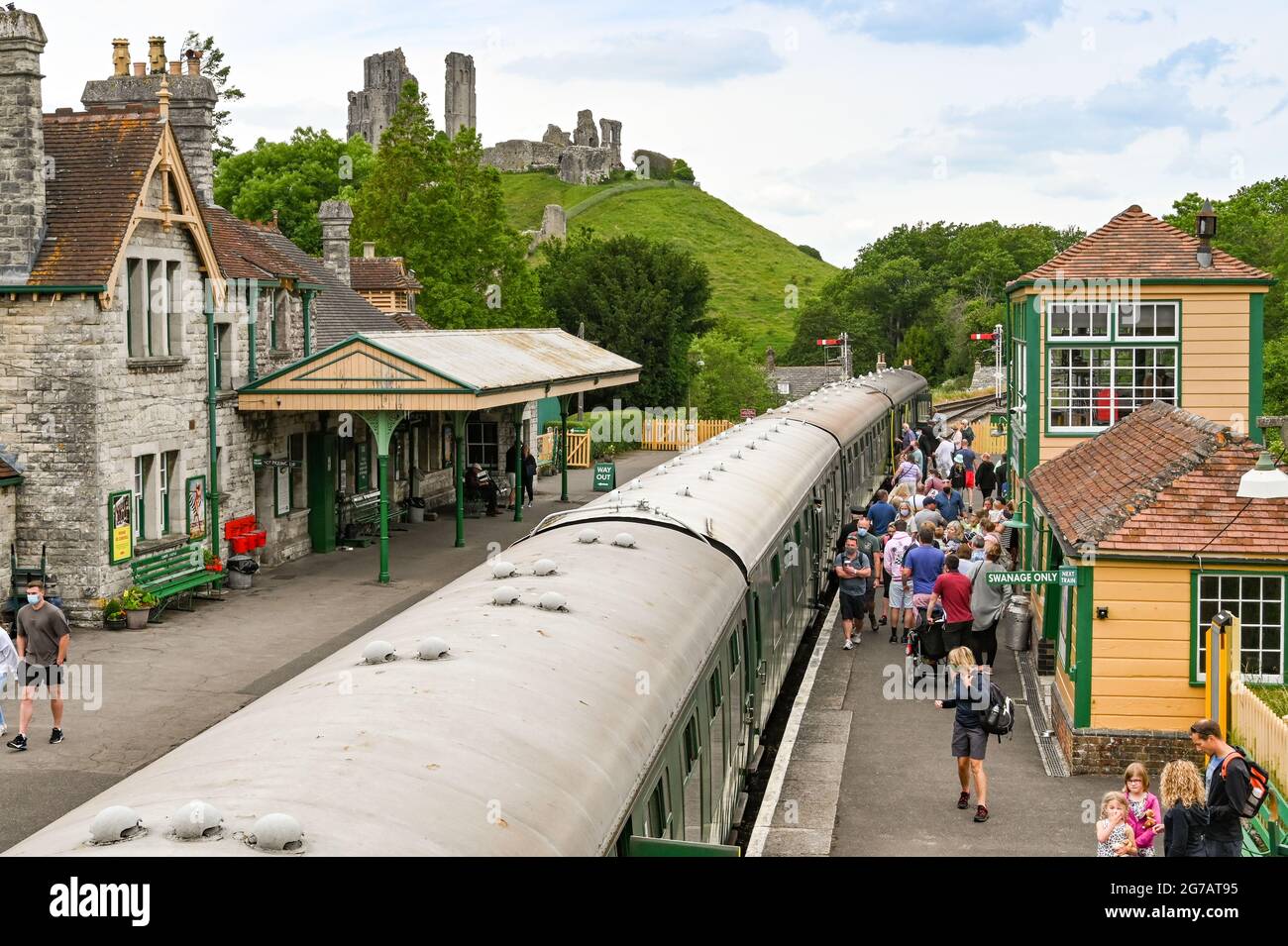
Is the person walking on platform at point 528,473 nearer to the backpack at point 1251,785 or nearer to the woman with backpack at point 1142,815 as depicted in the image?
the woman with backpack at point 1142,815

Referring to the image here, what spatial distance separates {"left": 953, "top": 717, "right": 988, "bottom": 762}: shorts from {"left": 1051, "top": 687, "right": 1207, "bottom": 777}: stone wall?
1.95m

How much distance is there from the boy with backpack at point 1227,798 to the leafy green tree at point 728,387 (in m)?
44.0

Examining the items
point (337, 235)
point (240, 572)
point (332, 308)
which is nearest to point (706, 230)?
point (337, 235)

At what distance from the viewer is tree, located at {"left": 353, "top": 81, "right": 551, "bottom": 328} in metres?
49.8

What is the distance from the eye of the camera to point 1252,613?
13570 millimetres

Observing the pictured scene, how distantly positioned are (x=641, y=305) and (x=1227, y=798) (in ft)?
181

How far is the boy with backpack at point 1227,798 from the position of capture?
354 inches

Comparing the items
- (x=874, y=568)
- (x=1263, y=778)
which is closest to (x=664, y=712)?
(x=1263, y=778)

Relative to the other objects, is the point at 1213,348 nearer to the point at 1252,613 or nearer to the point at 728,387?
the point at 1252,613

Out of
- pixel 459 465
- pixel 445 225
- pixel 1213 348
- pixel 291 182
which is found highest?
pixel 291 182

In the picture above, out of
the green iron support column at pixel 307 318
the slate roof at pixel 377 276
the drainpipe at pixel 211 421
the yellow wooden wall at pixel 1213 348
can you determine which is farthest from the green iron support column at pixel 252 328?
the slate roof at pixel 377 276
